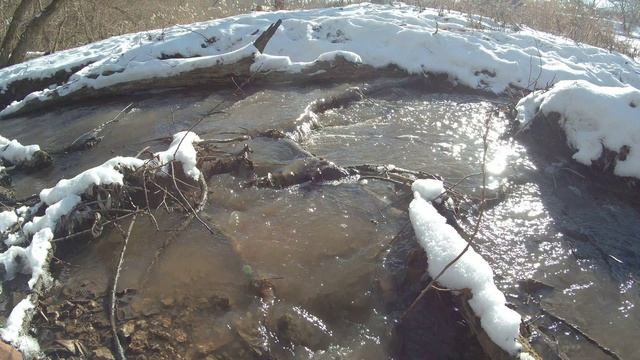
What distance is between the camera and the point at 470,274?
8.57 ft

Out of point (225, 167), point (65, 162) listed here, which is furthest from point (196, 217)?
point (65, 162)

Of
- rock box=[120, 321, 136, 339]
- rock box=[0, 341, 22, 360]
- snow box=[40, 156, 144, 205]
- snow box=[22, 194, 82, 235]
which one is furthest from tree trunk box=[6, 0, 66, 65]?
rock box=[0, 341, 22, 360]

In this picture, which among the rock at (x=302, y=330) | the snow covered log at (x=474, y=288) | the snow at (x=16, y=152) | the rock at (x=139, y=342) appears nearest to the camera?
the snow covered log at (x=474, y=288)

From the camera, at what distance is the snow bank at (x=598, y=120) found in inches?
173

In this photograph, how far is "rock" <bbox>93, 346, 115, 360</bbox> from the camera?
7.86ft

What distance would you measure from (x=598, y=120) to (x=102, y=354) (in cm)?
466

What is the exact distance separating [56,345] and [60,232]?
1087 mm

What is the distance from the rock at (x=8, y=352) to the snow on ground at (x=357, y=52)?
4521mm

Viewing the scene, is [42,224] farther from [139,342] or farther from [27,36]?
[27,36]

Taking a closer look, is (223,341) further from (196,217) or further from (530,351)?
(530,351)

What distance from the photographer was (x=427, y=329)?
2705mm

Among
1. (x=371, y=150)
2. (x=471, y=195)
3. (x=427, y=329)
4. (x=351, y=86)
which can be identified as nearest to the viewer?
(x=427, y=329)

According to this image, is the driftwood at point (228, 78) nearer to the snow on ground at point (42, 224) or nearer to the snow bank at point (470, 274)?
the snow on ground at point (42, 224)

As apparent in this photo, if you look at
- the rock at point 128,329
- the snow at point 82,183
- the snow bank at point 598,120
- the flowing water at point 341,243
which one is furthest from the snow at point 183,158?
the snow bank at point 598,120
